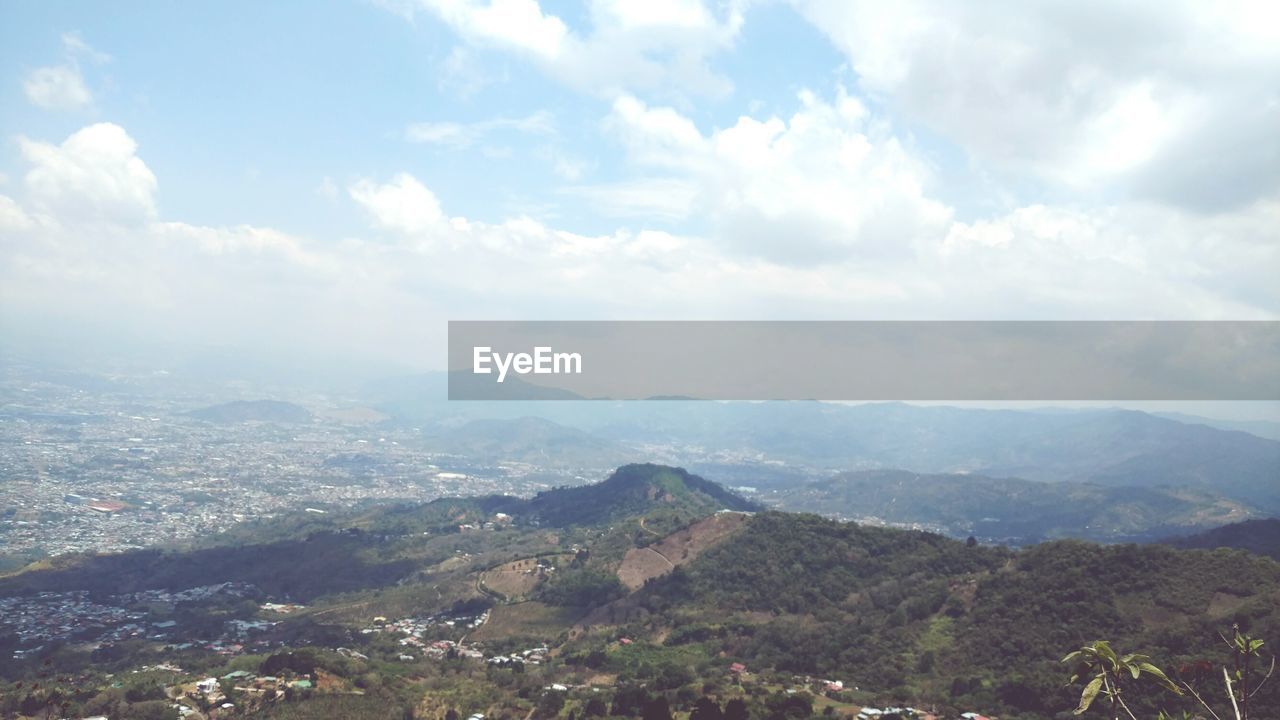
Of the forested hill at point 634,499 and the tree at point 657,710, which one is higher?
the tree at point 657,710

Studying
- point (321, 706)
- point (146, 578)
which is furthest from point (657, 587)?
point (146, 578)

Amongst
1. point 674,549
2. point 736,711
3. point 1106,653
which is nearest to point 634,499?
point 674,549

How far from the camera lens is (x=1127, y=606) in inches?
2015

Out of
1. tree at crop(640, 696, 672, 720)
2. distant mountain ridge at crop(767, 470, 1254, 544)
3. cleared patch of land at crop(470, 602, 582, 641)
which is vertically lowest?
distant mountain ridge at crop(767, 470, 1254, 544)

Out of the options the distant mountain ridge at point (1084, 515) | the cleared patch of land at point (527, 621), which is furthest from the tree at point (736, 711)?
the distant mountain ridge at point (1084, 515)

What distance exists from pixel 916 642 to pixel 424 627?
4474cm

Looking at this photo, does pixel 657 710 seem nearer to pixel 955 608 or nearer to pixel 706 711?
pixel 706 711

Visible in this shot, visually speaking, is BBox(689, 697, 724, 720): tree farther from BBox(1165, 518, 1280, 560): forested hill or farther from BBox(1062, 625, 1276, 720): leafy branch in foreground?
BBox(1165, 518, 1280, 560): forested hill

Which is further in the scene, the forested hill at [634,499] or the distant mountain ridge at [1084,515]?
the distant mountain ridge at [1084,515]

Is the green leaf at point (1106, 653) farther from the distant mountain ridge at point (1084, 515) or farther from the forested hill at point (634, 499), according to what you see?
the distant mountain ridge at point (1084, 515)

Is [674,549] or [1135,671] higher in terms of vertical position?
[1135,671]

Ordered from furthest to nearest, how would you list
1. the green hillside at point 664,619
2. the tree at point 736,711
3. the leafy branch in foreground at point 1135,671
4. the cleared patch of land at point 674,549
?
the cleared patch of land at point 674,549
the green hillside at point 664,619
the tree at point 736,711
the leafy branch in foreground at point 1135,671

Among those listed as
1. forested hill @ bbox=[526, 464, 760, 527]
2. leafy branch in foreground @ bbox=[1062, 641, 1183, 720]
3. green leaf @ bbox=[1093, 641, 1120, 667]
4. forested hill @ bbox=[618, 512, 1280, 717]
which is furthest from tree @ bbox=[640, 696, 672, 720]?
forested hill @ bbox=[526, 464, 760, 527]

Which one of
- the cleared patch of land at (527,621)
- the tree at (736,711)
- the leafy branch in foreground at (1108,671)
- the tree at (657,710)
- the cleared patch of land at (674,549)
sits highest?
the leafy branch in foreground at (1108,671)
